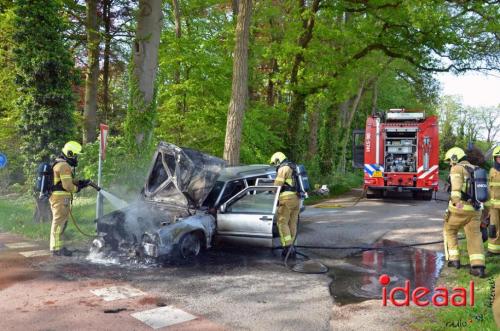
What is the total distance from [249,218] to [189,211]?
107cm

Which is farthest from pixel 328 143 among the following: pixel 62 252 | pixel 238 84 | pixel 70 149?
pixel 62 252

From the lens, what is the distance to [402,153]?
15078 mm

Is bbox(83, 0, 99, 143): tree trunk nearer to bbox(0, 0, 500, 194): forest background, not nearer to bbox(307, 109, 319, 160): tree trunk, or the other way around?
bbox(0, 0, 500, 194): forest background

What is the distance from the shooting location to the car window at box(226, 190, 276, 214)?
7.92 meters

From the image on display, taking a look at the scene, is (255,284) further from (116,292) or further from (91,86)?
(91,86)

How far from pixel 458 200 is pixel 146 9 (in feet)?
29.4

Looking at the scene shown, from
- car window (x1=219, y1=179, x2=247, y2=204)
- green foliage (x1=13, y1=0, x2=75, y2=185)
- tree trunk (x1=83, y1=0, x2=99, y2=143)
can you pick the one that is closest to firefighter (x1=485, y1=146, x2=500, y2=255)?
car window (x1=219, y1=179, x2=247, y2=204)

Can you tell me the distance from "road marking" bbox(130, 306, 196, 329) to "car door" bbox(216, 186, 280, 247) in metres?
2.75

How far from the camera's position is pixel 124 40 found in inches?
757

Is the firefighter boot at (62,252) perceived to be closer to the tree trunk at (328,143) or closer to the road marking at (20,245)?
the road marking at (20,245)

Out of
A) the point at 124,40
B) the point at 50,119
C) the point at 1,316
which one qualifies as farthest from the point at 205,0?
the point at 1,316

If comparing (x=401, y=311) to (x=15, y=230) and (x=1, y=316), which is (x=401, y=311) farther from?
(x=15, y=230)

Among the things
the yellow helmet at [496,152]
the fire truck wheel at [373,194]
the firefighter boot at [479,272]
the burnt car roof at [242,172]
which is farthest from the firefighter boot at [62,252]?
the fire truck wheel at [373,194]

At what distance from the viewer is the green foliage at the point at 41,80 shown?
33.8 feet
